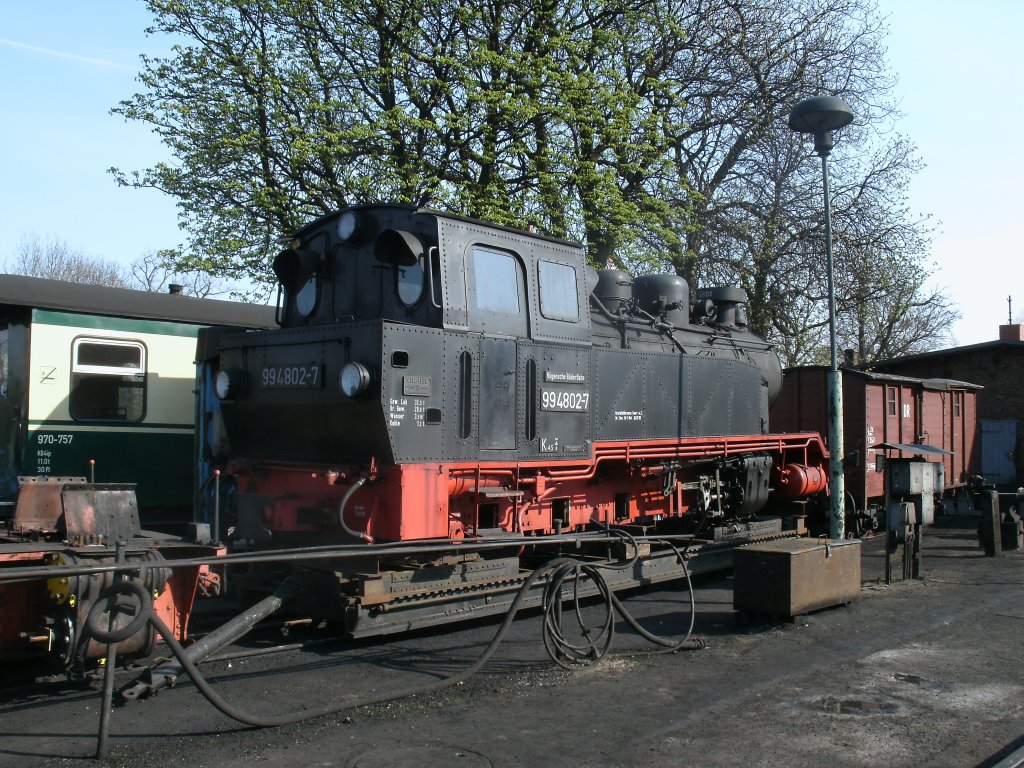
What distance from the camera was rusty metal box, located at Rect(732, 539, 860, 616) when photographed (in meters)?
8.00

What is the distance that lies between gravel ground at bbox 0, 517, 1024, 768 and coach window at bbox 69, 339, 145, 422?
208 inches

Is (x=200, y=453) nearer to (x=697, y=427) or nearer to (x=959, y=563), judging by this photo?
(x=697, y=427)

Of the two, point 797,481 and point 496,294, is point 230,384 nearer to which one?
point 496,294

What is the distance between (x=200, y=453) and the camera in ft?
31.4

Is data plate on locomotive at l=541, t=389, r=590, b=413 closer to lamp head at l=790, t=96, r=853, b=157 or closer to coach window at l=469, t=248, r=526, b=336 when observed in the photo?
coach window at l=469, t=248, r=526, b=336

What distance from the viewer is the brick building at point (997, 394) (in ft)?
76.6

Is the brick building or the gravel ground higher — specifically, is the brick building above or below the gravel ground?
above

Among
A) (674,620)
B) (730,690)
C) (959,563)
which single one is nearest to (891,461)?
(959,563)

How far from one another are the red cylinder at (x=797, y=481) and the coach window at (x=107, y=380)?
8.61 metres

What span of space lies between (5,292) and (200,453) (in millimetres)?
3079

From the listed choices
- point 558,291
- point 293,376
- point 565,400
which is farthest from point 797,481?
point 293,376

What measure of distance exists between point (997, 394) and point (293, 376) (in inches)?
879

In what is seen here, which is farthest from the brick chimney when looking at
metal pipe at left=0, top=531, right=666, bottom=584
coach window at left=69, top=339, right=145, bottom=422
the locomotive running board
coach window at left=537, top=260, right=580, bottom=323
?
coach window at left=69, top=339, right=145, bottom=422

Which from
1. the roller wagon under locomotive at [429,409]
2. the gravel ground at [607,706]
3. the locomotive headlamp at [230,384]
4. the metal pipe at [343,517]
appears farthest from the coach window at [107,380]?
the metal pipe at [343,517]
